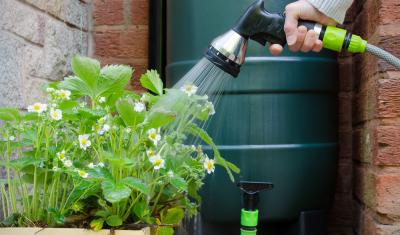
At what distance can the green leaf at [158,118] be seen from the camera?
851 mm

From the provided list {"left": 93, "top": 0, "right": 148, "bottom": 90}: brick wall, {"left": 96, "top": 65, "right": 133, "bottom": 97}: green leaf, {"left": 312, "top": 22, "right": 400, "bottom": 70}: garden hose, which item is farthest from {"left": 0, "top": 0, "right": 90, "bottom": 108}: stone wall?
{"left": 312, "top": 22, "right": 400, "bottom": 70}: garden hose

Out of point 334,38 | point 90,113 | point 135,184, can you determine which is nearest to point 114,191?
point 135,184

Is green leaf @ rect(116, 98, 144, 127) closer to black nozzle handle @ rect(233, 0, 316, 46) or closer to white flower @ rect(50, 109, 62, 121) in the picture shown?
white flower @ rect(50, 109, 62, 121)

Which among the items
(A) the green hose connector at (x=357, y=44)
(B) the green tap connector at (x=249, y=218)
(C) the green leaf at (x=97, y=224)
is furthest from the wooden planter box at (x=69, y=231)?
(B) the green tap connector at (x=249, y=218)

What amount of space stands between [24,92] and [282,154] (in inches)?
26.7

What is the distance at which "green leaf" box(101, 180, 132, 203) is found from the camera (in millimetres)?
782

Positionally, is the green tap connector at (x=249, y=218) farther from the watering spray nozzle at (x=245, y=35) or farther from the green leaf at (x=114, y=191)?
the green leaf at (x=114, y=191)

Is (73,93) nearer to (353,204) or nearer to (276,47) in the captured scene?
(276,47)

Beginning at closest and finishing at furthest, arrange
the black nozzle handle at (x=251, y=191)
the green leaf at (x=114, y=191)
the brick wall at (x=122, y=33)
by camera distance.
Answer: the green leaf at (x=114, y=191)
the black nozzle handle at (x=251, y=191)
the brick wall at (x=122, y=33)

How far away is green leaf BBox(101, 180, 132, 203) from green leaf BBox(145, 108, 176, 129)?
0.35 ft

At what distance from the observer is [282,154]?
1.54 meters

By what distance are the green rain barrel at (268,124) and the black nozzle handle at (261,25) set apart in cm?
44

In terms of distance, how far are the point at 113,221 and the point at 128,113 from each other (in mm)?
158

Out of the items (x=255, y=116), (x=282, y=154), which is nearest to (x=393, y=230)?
(x=282, y=154)
